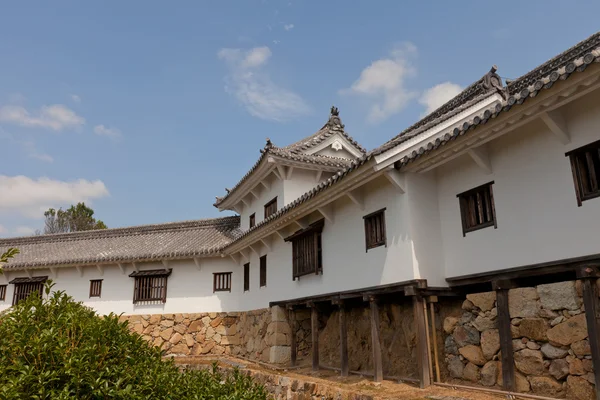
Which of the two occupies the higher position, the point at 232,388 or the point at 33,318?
the point at 33,318

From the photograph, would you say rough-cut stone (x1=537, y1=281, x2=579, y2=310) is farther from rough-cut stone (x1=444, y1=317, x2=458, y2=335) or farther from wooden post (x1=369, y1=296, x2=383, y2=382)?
→ wooden post (x1=369, y1=296, x2=383, y2=382)

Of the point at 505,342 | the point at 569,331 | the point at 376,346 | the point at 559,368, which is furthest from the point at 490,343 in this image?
the point at 376,346

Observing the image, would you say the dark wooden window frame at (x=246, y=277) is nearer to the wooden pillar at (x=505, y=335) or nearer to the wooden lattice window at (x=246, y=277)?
the wooden lattice window at (x=246, y=277)

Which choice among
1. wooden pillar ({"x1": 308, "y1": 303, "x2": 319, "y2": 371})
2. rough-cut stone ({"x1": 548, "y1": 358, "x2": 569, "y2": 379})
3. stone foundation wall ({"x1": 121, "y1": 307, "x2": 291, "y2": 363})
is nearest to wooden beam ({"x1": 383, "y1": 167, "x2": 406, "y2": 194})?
rough-cut stone ({"x1": 548, "y1": 358, "x2": 569, "y2": 379})

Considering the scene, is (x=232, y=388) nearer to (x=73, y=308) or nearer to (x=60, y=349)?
(x=60, y=349)

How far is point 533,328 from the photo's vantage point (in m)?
7.68

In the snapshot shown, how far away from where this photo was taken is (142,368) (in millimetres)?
5238

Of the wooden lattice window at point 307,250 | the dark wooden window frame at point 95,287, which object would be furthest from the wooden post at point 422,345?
the dark wooden window frame at point 95,287

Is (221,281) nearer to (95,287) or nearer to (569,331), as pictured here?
(95,287)

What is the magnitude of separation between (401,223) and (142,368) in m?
6.64

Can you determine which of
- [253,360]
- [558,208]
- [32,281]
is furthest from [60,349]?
[32,281]

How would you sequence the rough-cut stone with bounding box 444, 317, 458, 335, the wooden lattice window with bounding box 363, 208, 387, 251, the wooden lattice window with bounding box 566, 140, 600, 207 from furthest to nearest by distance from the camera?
the wooden lattice window with bounding box 363, 208, 387, 251, the rough-cut stone with bounding box 444, 317, 458, 335, the wooden lattice window with bounding box 566, 140, 600, 207

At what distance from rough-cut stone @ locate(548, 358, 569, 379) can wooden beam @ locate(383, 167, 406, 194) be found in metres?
4.40

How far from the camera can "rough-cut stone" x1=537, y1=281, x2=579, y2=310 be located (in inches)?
283
